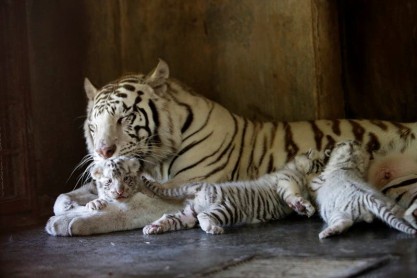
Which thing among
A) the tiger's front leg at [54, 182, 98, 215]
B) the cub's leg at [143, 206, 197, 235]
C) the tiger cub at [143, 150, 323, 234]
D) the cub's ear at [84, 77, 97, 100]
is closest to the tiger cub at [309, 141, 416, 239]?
the tiger cub at [143, 150, 323, 234]

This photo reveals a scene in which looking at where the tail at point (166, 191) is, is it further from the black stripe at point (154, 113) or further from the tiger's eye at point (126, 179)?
the black stripe at point (154, 113)

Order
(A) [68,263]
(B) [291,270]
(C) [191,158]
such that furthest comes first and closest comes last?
(C) [191,158]
(A) [68,263]
(B) [291,270]

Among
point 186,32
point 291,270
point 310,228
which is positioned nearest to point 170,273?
point 291,270

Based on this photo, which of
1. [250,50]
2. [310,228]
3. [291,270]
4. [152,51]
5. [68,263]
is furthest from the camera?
[152,51]

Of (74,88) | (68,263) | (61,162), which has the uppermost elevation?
(74,88)

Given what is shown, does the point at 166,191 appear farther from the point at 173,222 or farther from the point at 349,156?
the point at 349,156

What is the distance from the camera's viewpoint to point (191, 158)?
4.54m

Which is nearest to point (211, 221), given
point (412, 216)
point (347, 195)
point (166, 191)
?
point (166, 191)

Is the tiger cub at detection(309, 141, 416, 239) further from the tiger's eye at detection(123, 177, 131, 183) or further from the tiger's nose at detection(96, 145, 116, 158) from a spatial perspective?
the tiger's nose at detection(96, 145, 116, 158)

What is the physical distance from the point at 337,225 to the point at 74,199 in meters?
1.68

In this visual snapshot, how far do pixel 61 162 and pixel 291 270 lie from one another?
2694mm

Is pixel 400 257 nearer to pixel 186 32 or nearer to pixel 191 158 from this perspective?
pixel 191 158

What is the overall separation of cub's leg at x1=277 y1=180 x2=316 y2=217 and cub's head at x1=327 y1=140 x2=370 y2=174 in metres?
0.26

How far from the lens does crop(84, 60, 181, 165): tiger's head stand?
4445mm
